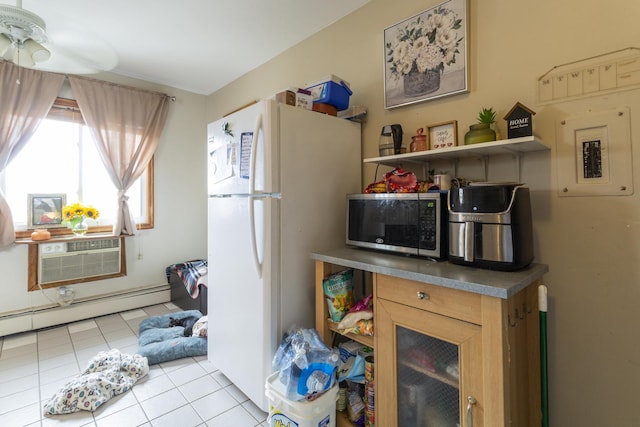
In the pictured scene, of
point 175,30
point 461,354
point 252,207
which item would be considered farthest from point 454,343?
point 175,30

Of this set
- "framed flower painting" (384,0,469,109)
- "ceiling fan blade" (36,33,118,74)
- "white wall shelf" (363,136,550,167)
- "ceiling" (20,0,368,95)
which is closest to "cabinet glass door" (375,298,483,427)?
"white wall shelf" (363,136,550,167)

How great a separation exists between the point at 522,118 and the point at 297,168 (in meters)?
1.06

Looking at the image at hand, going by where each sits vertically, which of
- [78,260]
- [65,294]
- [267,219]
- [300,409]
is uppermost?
[267,219]

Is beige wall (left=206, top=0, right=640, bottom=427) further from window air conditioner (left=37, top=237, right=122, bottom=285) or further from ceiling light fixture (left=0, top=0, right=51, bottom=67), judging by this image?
window air conditioner (left=37, top=237, right=122, bottom=285)

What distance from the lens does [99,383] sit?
1723mm

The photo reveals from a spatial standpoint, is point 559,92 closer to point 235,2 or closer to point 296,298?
point 296,298

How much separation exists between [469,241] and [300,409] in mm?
992

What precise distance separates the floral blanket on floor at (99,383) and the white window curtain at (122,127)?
144cm

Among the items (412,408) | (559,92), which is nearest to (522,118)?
(559,92)

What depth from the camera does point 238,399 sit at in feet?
5.66

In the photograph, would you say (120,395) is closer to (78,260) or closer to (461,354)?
(78,260)

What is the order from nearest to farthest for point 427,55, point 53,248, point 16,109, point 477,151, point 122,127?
point 477,151 → point 427,55 → point 16,109 → point 53,248 → point 122,127

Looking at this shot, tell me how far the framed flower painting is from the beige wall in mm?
61

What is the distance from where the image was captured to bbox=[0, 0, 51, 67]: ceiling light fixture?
4.66 ft
